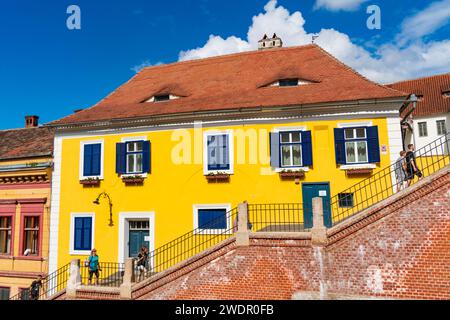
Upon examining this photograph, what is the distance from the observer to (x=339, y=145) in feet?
48.1

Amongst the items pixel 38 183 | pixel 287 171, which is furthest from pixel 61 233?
pixel 287 171

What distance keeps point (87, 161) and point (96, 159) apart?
50 cm

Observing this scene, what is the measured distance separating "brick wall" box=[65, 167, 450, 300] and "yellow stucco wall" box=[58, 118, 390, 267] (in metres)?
3.94

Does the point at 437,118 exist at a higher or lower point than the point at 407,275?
higher

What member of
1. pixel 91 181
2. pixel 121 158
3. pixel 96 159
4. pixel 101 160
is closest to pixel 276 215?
pixel 121 158

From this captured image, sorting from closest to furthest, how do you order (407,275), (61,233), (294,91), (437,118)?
(407,275), (294,91), (61,233), (437,118)

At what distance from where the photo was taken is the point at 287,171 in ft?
49.1

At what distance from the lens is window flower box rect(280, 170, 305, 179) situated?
14875mm

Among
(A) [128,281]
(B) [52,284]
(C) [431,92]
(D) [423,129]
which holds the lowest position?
(B) [52,284]

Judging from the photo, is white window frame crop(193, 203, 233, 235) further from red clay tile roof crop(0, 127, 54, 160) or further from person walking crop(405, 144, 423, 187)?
red clay tile roof crop(0, 127, 54, 160)

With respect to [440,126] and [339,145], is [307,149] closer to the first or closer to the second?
[339,145]

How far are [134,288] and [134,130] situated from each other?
7509 millimetres

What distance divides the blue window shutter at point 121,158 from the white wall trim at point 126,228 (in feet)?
6.63
